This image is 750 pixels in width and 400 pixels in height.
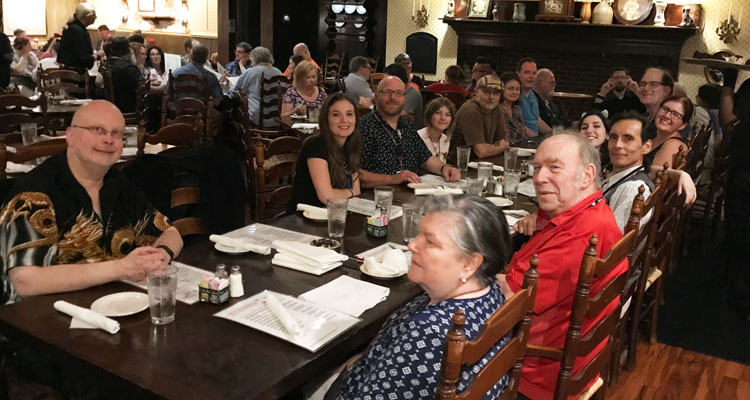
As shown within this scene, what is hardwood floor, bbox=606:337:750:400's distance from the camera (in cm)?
307

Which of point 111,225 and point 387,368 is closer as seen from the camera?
point 387,368

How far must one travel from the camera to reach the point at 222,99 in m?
7.52

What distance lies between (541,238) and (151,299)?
4.06 feet

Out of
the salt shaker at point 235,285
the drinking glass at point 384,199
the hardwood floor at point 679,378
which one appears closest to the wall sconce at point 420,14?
the hardwood floor at point 679,378

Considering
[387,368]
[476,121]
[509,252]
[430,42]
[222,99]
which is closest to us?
[387,368]

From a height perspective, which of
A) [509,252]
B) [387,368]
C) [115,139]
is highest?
[115,139]

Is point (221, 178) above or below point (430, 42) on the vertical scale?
Result: below

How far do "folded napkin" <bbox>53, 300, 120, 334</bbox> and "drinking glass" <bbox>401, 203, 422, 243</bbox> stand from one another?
3.64ft

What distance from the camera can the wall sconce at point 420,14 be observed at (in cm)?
1130

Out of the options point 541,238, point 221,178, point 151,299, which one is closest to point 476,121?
point 221,178

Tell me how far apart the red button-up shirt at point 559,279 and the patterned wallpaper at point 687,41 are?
8.07 m

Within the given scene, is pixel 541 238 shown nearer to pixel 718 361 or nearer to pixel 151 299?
pixel 151 299

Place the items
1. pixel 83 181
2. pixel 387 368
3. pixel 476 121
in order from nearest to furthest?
1. pixel 387 368
2. pixel 83 181
3. pixel 476 121

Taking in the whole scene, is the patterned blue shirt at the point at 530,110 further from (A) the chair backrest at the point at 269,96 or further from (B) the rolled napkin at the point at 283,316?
(B) the rolled napkin at the point at 283,316
